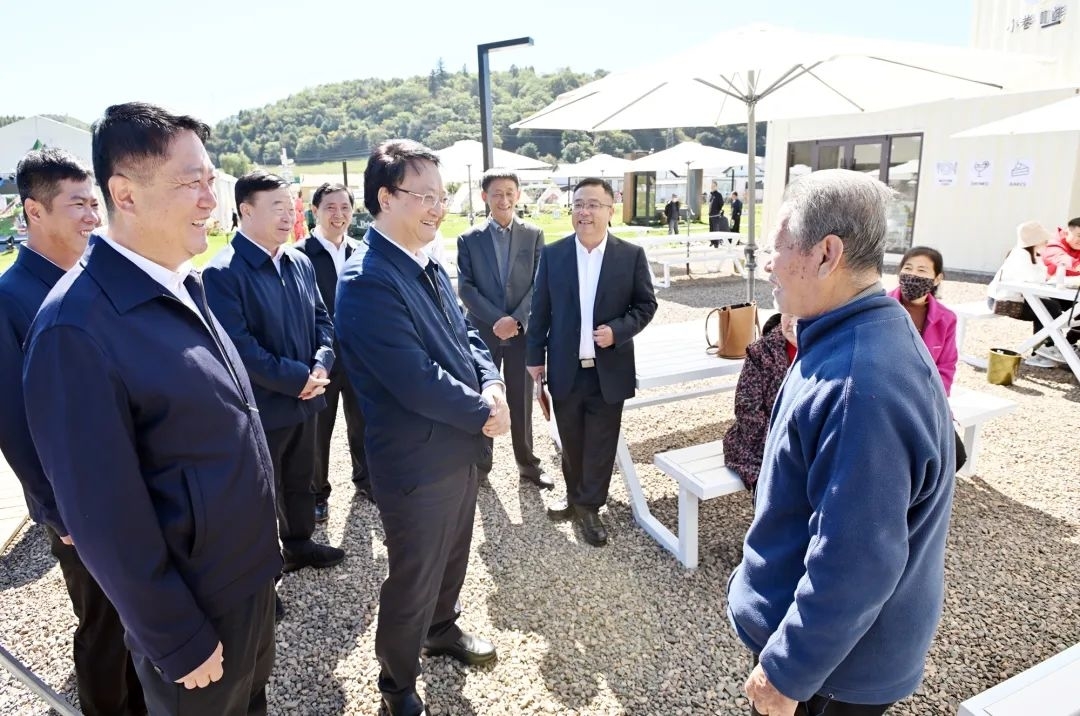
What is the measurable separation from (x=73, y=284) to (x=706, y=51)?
416cm

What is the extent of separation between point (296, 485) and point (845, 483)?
9.51ft

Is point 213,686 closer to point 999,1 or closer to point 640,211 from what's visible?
point 999,1

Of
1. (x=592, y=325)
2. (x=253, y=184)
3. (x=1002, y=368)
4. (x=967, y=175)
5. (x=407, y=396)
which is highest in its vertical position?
(x=253, y=184)

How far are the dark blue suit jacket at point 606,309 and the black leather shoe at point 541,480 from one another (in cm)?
94

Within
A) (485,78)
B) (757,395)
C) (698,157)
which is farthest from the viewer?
(698,157)

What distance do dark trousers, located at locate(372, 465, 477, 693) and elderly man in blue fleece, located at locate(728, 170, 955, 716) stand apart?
3.60 ft

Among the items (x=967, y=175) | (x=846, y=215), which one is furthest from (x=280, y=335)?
(x=967, y=175)

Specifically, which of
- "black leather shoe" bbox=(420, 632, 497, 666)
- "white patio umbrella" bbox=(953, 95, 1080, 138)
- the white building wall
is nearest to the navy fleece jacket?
"black leather shoe" bbox=(420, 632, 497, 666)

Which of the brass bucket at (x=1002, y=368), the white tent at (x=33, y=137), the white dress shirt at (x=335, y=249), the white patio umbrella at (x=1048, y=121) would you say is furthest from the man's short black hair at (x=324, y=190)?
the white tent at (x=33, y=137)

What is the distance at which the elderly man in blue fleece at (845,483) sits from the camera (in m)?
1.20

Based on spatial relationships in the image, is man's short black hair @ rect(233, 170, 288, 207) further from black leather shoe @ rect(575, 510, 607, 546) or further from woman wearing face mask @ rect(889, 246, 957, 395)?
woman wearing face mask @ rect(889, 246, 957, 395)

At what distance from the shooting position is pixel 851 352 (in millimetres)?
1239

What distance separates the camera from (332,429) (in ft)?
13.8

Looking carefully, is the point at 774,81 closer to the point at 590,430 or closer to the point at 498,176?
the point at 498,176
